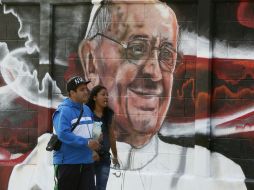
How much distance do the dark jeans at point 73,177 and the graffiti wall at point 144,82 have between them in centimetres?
242

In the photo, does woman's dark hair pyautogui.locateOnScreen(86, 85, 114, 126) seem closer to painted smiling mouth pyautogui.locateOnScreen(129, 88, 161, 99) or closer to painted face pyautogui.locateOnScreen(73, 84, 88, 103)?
painted face pyautogui.locateOnScreen(73, 84, 88, 103)

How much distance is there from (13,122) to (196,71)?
9.99 feet

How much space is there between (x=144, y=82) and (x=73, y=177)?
283 cm

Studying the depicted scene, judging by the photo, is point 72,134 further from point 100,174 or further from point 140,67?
point 140,67

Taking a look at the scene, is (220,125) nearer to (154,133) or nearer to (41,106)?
(154,133)

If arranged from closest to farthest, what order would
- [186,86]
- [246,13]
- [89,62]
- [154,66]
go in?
[246,13] → [186,86] → [154,66] → [89,62]

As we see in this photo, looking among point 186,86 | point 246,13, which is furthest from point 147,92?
point 246,13

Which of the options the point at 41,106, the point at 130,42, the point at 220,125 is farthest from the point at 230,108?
the point at 41,106

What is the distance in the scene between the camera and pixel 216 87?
937 cm

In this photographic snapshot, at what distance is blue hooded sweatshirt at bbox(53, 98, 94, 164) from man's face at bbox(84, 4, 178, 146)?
245cm

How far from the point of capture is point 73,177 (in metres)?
7.23

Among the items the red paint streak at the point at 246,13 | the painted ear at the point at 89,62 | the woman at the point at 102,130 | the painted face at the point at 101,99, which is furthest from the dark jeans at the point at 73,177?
the red paint streak at the point at 246,13

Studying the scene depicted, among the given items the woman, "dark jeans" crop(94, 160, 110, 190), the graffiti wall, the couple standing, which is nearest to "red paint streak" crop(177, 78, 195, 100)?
the graffiti wall

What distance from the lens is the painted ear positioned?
9.99m
